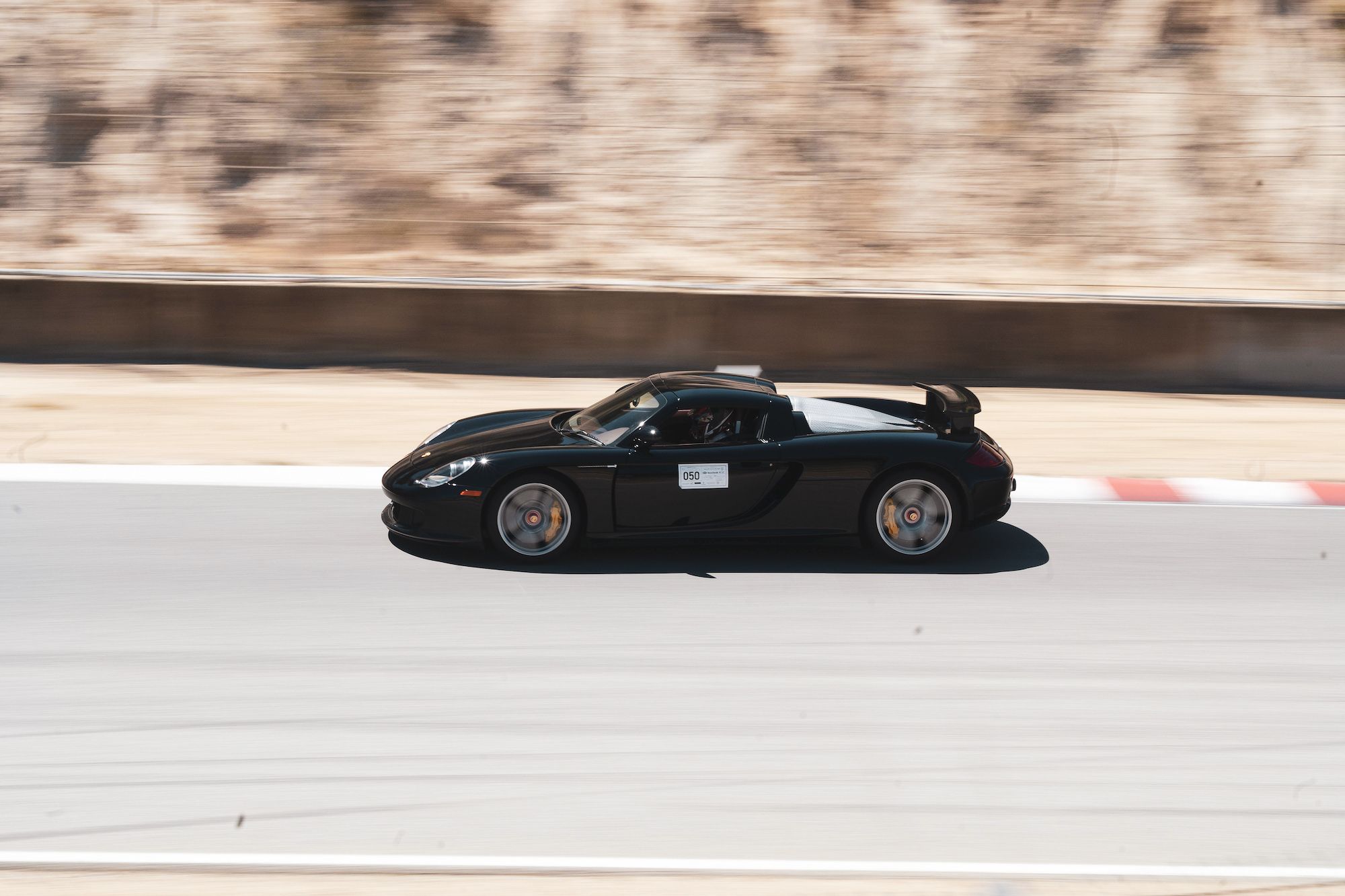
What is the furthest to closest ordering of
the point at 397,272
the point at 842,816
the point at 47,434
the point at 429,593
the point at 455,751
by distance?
the point at 397,272
the point at 47,434
the point at 429,593
the point at 455,751
the point at 842,816

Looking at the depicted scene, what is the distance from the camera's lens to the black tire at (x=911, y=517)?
691cm

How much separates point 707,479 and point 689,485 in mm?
101

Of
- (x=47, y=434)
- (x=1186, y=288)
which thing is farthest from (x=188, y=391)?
(x=1186, y=288)

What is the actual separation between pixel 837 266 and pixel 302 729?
1127 centimetres

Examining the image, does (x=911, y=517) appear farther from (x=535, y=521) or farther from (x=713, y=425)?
(x=535, y=521)

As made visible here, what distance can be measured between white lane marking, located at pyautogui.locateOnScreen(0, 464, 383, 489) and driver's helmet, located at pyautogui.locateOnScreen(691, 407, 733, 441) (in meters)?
2.69

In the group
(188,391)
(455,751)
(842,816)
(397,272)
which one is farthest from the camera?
(397,272)

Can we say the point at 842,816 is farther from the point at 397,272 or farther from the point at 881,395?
the point at 397,272

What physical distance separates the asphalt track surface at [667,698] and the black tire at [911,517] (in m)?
0.17

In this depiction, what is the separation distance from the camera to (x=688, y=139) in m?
16.9

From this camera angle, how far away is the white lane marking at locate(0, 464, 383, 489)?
8.42 m

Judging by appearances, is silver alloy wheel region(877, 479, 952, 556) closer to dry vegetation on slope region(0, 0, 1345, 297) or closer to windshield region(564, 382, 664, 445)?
windshield region(564, 382, 664, 445)

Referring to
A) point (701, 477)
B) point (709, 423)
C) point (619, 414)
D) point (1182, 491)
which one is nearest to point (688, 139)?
point (1182, 491)

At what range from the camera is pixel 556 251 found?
49.7 feet
